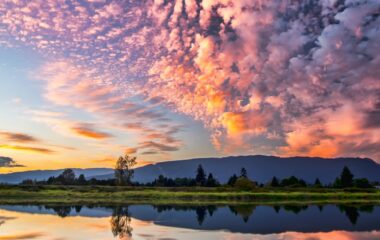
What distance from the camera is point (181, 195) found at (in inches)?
3656

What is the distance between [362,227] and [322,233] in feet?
20.5

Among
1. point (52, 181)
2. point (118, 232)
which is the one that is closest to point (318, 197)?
point (118, 232)

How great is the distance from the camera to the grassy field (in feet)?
291

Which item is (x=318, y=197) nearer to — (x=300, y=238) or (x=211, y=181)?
(x=211, y=181)

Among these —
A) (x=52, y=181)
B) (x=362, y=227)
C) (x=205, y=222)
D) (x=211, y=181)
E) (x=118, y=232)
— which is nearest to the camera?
(x=118, y=232)

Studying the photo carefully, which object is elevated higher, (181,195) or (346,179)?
(346,179)

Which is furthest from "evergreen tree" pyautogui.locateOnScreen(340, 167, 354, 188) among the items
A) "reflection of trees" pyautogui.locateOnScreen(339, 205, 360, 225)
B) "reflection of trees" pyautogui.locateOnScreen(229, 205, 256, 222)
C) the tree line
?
"reflection of trees" pyautogui.locateOnScreen(229, 205, 256, 222)

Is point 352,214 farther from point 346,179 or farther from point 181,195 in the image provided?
point 346,179

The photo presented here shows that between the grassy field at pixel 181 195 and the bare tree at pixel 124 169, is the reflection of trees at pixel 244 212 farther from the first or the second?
the bare tree at pixel 124 169

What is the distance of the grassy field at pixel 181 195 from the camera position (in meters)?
88.8

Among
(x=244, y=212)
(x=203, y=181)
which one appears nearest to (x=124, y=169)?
(x=203, y=181)

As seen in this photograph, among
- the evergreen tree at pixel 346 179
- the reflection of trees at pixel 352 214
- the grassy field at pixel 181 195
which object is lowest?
the reflection of trees at pixel 352 214

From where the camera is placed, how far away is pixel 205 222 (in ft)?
134

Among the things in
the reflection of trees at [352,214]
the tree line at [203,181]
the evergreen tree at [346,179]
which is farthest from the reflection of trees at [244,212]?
the evergreen tree at [346,179]
